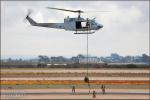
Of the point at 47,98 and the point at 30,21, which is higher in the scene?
the point at 30,21

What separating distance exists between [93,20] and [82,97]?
12917mm

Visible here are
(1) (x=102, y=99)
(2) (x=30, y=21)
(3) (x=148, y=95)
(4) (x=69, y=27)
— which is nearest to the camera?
(1) (x=102, y=99)

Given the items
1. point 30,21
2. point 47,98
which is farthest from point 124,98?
point 30,21

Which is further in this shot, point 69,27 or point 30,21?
point 30,21

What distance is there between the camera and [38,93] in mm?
68000

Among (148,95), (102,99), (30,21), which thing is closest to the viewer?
(102,99)

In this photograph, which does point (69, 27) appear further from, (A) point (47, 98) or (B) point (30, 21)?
(A) point (47, 98)

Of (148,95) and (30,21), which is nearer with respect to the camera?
(148,95)

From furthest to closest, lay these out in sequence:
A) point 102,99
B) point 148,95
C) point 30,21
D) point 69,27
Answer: point 30,21 < point 69,27 < point 148,95 < point 102,99

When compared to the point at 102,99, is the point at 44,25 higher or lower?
higher

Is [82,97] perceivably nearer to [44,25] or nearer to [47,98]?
[47,98]

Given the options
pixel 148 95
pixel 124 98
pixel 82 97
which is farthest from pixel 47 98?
pixel 148 95

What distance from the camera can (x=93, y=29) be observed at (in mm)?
69938

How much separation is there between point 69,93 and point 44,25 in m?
10.8
